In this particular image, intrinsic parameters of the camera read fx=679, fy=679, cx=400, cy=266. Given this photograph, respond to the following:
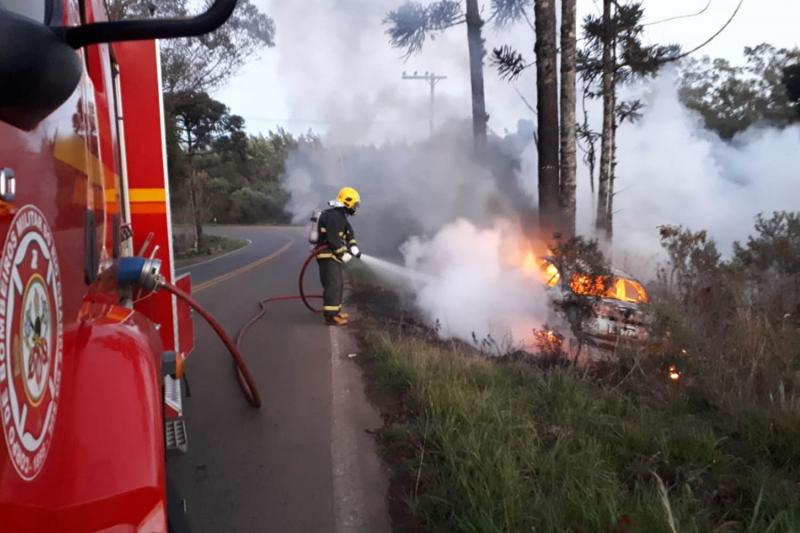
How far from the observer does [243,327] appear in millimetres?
8344

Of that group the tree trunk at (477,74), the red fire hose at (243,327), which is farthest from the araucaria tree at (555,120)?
the tree trunk at (477,74)

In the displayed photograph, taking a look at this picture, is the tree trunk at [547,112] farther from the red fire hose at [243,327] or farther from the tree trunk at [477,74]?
the tree trunk at [477,74]

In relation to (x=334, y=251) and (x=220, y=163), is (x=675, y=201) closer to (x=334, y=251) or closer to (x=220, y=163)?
(x=334, y=251)

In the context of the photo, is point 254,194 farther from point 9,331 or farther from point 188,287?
point 9,331

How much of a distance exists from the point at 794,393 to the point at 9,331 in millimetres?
4796

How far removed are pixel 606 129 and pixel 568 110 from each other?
4.22 meters

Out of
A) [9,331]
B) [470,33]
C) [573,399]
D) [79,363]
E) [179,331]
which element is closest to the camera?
[9,331]

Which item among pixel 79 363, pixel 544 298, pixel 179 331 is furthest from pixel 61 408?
pixel 544 298

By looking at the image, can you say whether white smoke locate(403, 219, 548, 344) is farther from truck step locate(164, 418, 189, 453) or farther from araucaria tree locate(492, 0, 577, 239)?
truck step locate(164, 418, 189, 453)

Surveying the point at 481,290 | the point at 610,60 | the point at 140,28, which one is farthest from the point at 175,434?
the point at 610,60

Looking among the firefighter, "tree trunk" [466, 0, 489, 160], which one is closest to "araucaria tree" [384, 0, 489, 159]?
"tree trunk" [466, 0, 489, 160]

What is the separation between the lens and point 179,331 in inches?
177

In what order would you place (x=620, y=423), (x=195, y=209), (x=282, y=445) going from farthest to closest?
1. (x=195, y=209)
2. (x=282, y=445)
3. (x=620, y=423)

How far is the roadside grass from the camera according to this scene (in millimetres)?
3117
